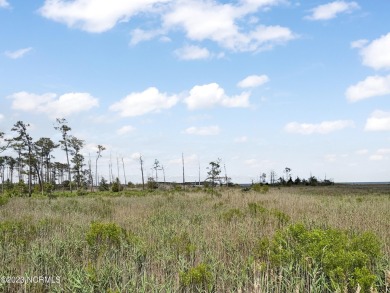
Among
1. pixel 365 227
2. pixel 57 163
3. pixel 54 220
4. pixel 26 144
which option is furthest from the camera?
pixel 57 163

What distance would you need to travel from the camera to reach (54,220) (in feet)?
29.2

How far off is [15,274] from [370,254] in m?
4.90

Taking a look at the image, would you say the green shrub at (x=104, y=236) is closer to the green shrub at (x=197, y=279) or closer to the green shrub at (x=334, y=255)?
the green shrub at (x=197, y=279)

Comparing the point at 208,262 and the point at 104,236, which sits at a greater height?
the point at 104,236

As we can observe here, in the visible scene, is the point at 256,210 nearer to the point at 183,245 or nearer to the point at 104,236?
the point at 183,245

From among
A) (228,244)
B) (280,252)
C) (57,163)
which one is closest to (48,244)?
(228,244)

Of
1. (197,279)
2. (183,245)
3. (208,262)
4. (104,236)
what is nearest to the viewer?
(197,279)

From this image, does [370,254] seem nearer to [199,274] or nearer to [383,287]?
[383,287]

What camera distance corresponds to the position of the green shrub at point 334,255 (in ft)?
12.0

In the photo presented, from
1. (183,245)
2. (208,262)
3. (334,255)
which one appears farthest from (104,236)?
(334,255)

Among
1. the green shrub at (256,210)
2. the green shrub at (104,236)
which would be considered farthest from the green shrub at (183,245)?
the green shrub at (256,210)

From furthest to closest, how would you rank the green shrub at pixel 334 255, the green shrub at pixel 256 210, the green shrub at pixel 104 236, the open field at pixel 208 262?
the green shrub at pixel 256 210
the green shrub at pixel 104 236
the open field at pixel 208 262
the green shrub at pixel 334 255

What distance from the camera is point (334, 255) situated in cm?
388

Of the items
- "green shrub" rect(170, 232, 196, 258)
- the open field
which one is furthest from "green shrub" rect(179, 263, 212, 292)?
"green shrub" rect(170, 232, 196, 258)
